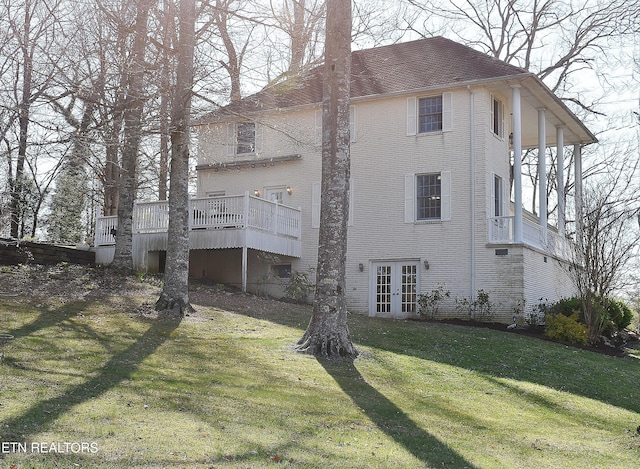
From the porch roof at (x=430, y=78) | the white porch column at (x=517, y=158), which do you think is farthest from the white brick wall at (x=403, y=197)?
the white porch column at (x=517, y=158)

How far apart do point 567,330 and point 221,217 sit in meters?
9.66

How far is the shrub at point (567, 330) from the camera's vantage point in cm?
1708

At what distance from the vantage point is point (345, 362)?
11453 millimetres

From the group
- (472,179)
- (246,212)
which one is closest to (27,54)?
(246,212)

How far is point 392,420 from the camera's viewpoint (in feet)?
27.5

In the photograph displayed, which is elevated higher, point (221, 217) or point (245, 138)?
point (245, 138)

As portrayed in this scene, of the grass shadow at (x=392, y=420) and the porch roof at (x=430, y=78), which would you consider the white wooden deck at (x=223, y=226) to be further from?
the grass shadow at (x=392, y=420)

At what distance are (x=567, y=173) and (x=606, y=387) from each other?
2193 centimetres

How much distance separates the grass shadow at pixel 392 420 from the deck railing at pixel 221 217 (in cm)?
952

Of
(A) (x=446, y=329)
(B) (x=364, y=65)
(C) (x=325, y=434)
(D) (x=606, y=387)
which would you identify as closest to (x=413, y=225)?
(A) (x=446, y=329)

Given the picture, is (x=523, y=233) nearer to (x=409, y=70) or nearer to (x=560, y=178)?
(x=560, y=178)

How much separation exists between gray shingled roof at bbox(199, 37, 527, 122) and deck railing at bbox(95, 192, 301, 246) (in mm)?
2648

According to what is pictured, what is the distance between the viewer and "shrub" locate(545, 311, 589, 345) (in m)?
17.1

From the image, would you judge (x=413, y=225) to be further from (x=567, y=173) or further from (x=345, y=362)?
(x=567, y=173)
